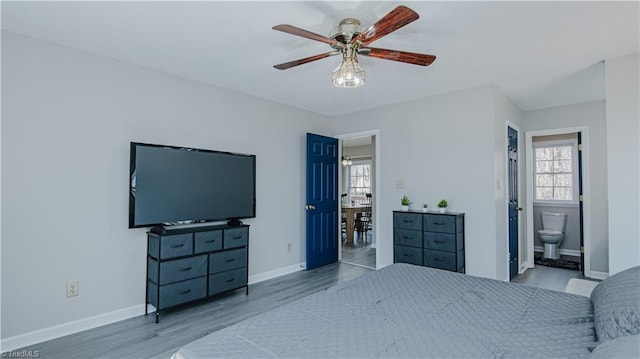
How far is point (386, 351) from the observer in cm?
123

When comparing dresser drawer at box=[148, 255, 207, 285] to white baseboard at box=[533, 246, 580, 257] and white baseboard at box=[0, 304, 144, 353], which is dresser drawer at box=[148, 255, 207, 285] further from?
white baseboard at box=[533, 246, 580, 257]

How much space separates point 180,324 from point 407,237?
273cm

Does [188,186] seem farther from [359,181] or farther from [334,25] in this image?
[359,181]

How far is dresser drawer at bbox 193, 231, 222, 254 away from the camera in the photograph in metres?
3.25

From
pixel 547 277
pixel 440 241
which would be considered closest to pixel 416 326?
pixel 440 241

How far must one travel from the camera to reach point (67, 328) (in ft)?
8.95

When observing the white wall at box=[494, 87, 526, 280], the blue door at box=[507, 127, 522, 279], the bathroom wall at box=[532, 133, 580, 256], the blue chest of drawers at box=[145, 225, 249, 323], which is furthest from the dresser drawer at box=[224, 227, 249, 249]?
the bathroom wall at box=[532, 133, 580, 256]

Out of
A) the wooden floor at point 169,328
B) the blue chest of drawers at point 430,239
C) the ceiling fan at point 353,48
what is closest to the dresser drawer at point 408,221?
the blue chest of drawers at point 430,239

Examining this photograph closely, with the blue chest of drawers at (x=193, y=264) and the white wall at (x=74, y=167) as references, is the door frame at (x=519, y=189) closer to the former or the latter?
the blue chest of drawers at (x=193, y=264)

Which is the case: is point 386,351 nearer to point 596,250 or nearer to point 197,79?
point 197,79

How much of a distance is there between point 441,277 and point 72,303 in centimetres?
307

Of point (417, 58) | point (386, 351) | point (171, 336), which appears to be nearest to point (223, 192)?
point (171, 336)

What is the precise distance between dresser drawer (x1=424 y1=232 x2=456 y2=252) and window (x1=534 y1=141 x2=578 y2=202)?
3.45 m

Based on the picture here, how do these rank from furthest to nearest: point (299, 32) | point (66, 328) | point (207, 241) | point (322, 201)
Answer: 1. point (322, 201)
2. point (207, 241)
3. point (66, 328)
4. point (299, 32)
